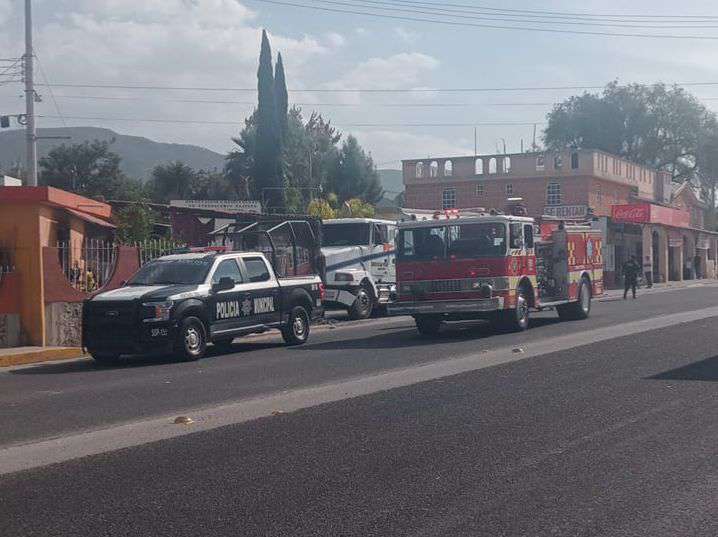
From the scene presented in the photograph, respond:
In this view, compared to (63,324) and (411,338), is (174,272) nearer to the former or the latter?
(63,324)

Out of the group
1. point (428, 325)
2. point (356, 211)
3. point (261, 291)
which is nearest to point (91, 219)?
point (261, 291)

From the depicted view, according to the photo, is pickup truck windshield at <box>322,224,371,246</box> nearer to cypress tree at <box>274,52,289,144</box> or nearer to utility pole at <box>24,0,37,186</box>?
utility pole at <box>24,0,37,186</box>

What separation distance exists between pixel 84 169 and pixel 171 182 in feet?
29.4

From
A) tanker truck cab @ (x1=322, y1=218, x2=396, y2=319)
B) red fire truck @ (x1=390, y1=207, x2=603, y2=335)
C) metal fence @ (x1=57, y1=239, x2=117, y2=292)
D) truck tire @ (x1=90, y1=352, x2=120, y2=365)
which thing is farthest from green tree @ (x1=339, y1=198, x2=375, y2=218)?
truck tire @ (x1=90, y1=352, x2=120, y2=365)

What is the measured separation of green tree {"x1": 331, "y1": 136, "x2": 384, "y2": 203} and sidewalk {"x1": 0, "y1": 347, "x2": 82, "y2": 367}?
61.4 meters

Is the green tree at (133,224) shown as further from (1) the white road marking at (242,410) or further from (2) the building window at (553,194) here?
(2) the building window at (553,194)

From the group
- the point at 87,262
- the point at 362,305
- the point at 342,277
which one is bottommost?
the point at 362,305

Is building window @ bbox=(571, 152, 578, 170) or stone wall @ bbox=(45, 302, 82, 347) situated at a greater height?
building window @ bbox=(571, 152, 578, 170)

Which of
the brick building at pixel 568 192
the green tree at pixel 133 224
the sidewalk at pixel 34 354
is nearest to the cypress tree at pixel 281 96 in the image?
the brick building at pixel 568 192

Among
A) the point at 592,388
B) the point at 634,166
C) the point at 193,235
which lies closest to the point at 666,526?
the point at 592,388

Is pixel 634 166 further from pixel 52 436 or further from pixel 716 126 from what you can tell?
pixel 52 436

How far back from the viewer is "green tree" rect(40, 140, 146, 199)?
65.1 m

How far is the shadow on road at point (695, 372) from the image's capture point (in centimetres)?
1331

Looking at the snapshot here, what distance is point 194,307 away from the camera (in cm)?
1734
